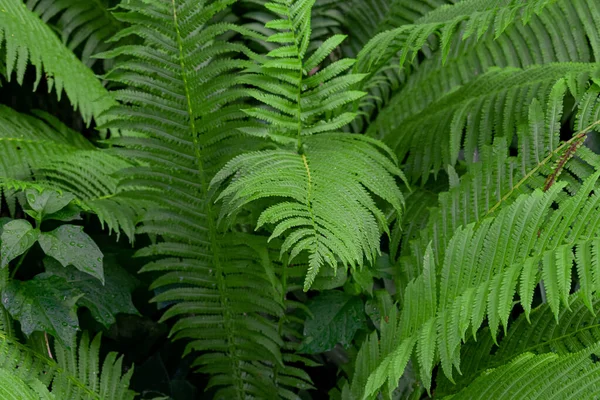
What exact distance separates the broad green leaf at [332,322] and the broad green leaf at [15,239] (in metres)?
0.63

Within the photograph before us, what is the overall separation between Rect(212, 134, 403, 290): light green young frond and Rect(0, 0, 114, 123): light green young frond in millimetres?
540

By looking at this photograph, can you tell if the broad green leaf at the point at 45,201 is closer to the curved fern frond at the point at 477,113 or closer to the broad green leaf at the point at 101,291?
the broad green leaf at the point at 101,291

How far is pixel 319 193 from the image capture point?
4.04 ft

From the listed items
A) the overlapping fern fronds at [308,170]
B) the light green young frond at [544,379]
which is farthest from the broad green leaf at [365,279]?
the light green young frond at [544,379]

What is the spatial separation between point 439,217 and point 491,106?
351mm

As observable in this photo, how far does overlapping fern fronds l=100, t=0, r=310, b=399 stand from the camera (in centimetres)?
141

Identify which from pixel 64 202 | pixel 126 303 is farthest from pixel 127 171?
pixel 126 303

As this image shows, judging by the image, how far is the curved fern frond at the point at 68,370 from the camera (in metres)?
1.25

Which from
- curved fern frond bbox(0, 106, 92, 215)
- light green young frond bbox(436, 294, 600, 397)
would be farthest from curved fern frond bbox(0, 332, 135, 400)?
light green young frond bbox(436, 294, 600, 397)

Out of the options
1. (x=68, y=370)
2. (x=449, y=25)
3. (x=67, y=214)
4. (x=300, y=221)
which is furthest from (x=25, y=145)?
(x=449, y=25)

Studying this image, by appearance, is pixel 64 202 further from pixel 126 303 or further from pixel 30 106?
pixel 30 106

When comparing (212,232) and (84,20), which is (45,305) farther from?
(84,20)

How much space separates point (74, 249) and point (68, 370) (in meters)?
0.24

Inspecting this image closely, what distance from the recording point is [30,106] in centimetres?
221
